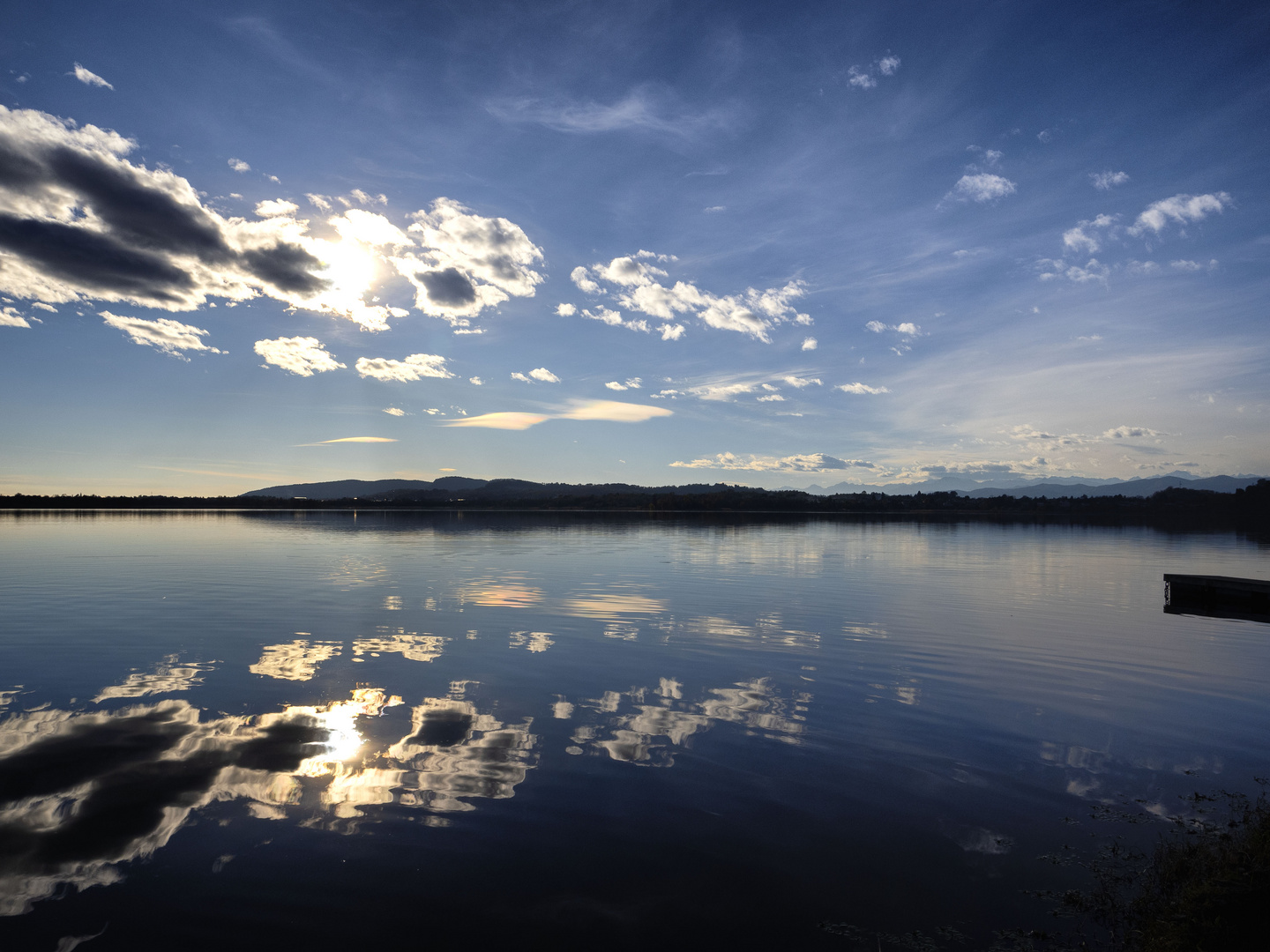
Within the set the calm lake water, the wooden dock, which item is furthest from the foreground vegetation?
the wooden dock

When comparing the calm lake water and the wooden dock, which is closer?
the calm lake water

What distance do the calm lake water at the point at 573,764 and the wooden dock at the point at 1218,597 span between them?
2916mm

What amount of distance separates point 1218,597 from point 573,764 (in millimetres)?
41160

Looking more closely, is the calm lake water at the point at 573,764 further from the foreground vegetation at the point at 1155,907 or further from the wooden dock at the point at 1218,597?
the wooden dock at the point at 1218,597

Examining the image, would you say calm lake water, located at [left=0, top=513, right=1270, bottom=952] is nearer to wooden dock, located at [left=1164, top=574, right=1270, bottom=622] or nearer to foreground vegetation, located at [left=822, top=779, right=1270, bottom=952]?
foreground vegetation, located at [left=822, top=779, right=1270, bottom=952]

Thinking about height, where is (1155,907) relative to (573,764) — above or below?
below

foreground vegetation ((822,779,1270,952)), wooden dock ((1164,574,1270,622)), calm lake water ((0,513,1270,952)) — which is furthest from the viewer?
wooden dock ((1164,574,1270,622))

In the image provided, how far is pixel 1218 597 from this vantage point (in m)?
36.4

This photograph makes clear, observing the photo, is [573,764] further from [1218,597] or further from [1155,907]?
[1218,597]

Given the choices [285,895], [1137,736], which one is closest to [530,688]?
[285,895]

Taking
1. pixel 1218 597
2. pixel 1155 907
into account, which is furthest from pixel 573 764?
pixel 1218 597

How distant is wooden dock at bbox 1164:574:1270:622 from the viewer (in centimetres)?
3356

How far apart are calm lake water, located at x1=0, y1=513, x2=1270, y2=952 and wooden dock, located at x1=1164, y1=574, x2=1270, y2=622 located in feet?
9.57

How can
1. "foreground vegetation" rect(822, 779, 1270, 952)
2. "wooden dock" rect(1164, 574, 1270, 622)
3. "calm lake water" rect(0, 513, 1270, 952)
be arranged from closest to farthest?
"foreground vegetation" rect(822, 779, 1270, 952), "calm lake water" rect(0, 513, 1270, 952), "wooden dock" rect(1164, 574, 1270, 622)
